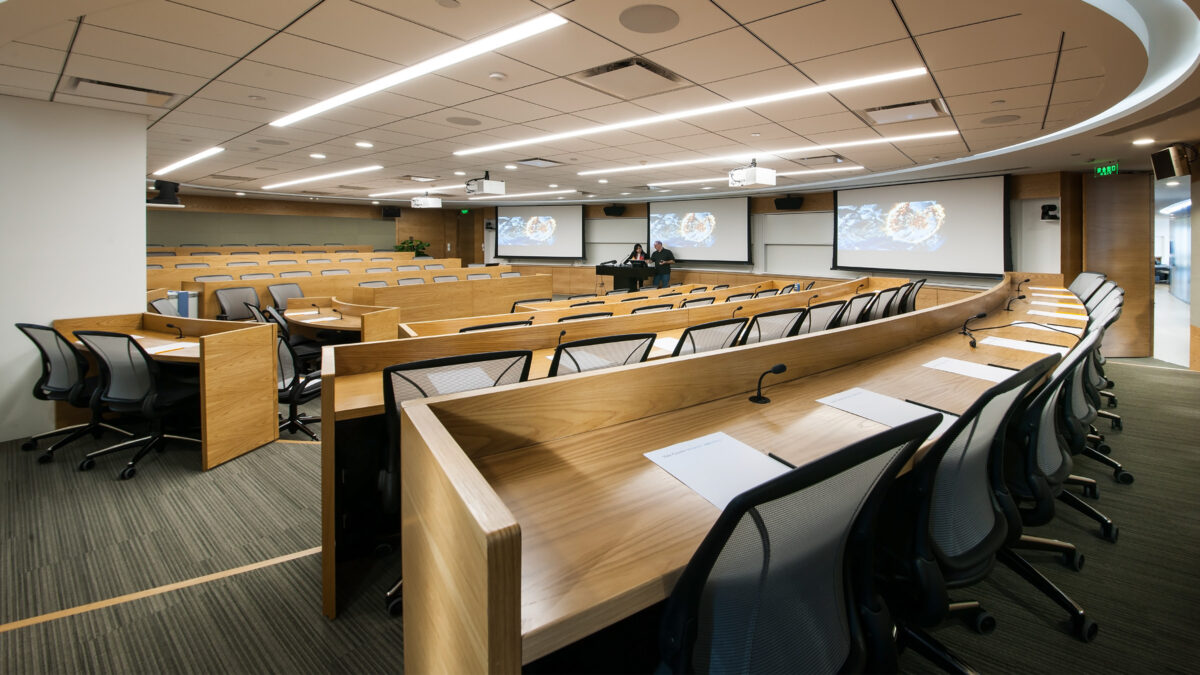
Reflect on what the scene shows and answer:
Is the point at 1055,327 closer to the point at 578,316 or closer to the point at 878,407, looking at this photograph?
the point at 878,407

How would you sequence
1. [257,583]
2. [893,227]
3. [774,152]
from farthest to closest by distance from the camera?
1. [893,227]
2. [774,152]
3. [257,583]

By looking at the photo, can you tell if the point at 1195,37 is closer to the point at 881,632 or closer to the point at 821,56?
the point at 821,56

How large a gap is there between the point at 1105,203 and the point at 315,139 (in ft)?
38.0

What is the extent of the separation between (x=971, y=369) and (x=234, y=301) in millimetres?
8003

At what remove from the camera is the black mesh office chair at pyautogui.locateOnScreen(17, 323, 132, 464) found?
378 centimetres

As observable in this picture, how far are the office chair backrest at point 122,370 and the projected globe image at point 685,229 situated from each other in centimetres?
1249

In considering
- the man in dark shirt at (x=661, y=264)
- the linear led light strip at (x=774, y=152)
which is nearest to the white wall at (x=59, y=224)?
the linear led light strip at (x=774, y=152)

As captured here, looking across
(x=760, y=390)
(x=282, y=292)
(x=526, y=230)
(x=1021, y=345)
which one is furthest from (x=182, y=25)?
(x=526, y=230)

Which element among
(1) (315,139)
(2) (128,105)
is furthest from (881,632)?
(1) (315,139)

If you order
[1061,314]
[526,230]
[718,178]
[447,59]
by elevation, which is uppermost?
[526,230]

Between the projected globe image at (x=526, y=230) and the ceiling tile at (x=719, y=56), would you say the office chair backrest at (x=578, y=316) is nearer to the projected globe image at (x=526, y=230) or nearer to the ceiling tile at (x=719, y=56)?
the ceiling tile at (x=719, y=56)

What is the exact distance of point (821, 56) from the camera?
3.58 meters

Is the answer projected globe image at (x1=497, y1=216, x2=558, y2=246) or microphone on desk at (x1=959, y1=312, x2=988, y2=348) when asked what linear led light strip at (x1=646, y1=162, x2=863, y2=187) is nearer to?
microphone on desk at (x1=959, y1=312, x2=988, y2=348)

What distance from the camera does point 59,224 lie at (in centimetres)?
434
